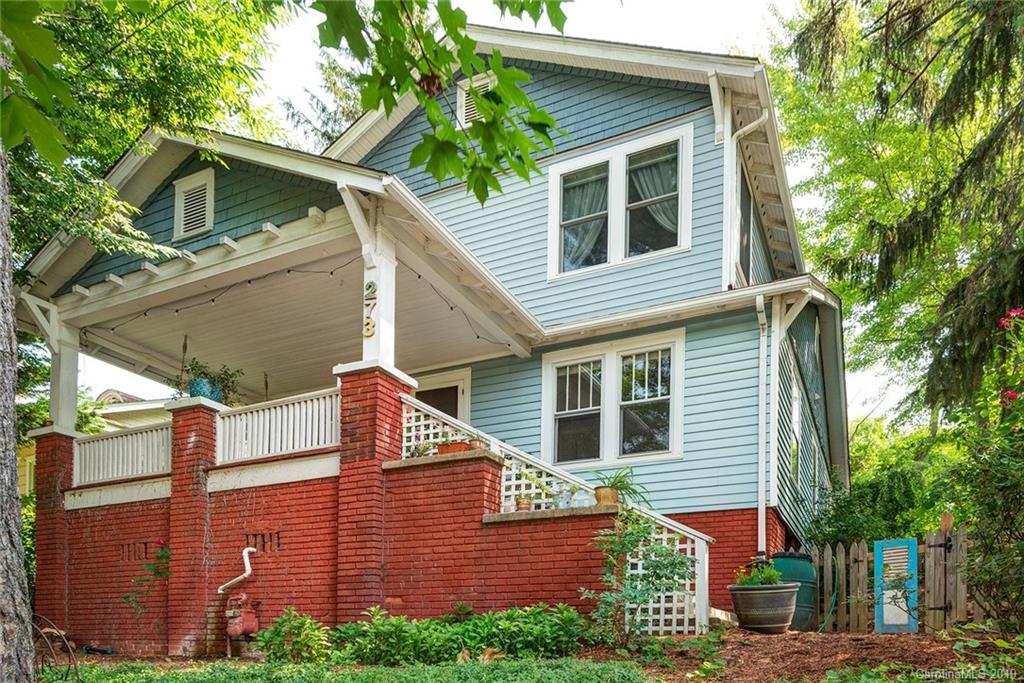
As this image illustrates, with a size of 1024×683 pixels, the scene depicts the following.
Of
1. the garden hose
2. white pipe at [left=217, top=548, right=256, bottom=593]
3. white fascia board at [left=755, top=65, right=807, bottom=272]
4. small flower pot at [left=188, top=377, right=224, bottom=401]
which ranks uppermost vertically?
white fascia board at [left=755, top=65, right=807, bottom=272]

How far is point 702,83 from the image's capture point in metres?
11.8

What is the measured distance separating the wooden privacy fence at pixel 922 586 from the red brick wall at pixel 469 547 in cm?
293

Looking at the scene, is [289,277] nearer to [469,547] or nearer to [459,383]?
[459,383]

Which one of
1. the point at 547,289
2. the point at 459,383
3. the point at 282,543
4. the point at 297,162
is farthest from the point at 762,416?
the point at 297,162

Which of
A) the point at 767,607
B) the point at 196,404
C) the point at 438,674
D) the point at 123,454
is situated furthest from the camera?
the point at 123,454

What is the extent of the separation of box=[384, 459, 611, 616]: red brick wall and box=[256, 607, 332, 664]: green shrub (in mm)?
1067

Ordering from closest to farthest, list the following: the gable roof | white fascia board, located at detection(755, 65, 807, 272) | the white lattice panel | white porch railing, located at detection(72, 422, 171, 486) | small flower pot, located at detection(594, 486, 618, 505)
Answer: the white lattice panel
small flower pot, located at detection(594, 486, 618, 505)
white porch railing, located at detection(72, 422, 171, 486)
white fascia board, located at detection(755, 65, 807, 272)
the gable roof

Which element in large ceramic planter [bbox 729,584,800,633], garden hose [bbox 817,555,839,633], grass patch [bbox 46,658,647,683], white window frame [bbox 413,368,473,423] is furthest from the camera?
white window frame [bbox 413,368,473,423]

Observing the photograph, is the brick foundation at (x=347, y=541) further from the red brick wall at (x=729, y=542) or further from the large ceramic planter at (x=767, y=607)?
the large ceramic planter at (x=767, y=607)

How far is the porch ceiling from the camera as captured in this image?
1104 centimetres

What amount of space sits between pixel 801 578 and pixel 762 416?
1.91 meters

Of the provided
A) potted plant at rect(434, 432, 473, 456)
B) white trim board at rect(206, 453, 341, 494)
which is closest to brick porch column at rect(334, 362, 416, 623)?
white trim board at rect(206, 453, 341, 494)

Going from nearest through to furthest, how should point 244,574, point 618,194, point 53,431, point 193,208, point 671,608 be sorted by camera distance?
point 671,608 < point 244,574 < point 53,431 < point 193,208 < point 618,194

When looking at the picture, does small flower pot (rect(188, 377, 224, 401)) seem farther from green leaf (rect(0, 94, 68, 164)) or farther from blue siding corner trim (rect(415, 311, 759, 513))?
green leaf (rect(0, 94, 68, 164))
